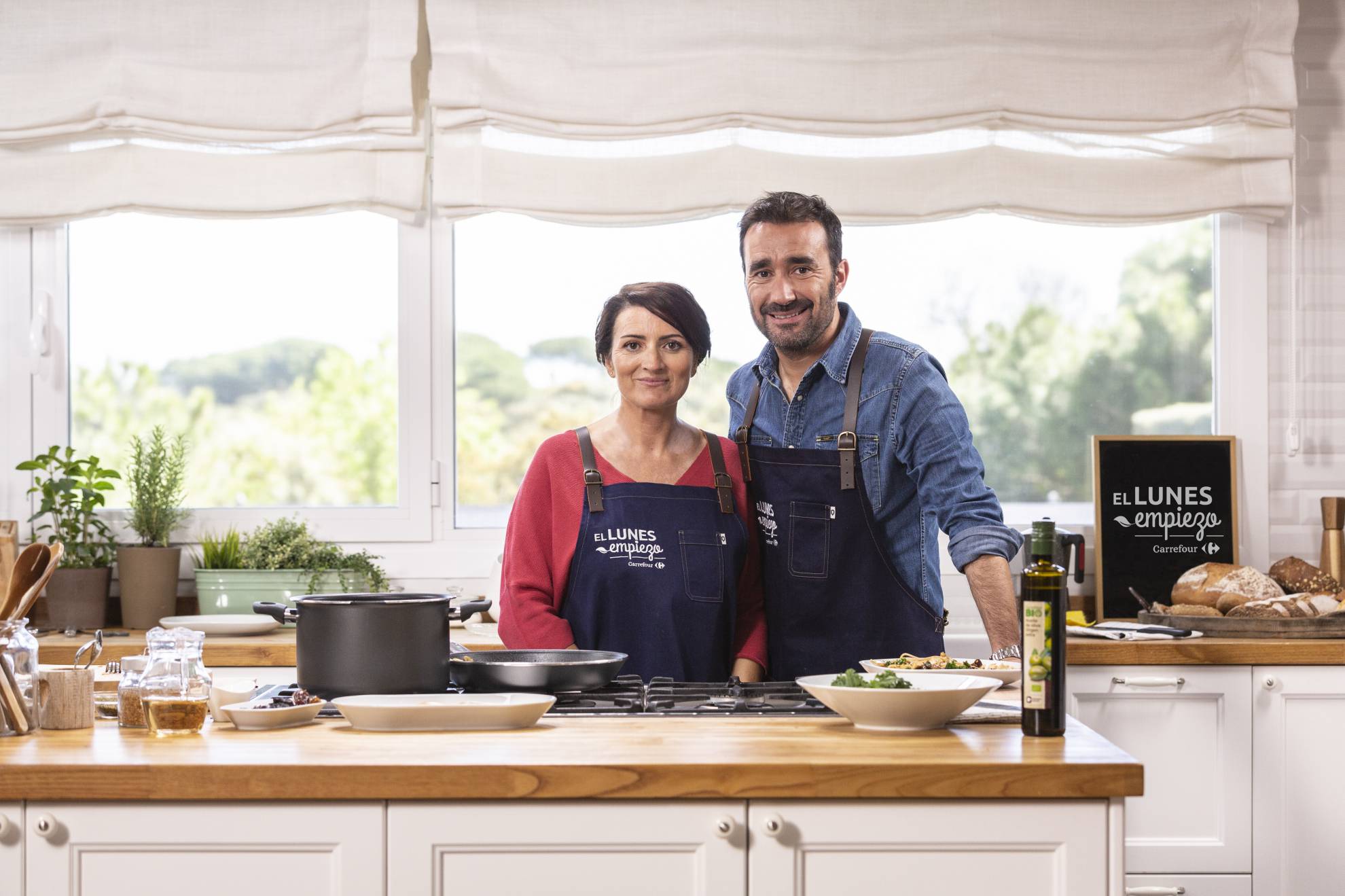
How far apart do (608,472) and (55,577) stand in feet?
6.27

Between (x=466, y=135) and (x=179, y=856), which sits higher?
(x=466, y=135)

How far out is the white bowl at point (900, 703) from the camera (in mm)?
1751

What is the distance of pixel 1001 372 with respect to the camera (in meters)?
4.10

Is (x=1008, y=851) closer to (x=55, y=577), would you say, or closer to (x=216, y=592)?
(x=216, y=592)

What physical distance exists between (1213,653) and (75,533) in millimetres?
3314

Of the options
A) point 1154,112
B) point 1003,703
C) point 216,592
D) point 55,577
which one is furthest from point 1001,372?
point 55,577

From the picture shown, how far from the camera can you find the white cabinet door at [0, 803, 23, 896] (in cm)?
159

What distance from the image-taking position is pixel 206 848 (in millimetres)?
1589

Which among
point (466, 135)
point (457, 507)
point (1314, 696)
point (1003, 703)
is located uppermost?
point (466, 135)

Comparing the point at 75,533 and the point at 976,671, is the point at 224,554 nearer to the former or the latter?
the point at 75,533

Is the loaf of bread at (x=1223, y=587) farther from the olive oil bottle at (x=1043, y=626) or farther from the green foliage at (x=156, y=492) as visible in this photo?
the green foliage at (x=156, y=492)

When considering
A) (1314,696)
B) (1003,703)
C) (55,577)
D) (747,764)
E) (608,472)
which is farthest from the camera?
(55,577)

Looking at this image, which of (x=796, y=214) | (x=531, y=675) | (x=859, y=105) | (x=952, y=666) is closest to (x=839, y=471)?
(x=796, y=214)

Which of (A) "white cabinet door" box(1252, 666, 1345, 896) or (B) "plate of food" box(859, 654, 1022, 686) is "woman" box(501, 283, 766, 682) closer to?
(B) "plate of food" box(859, 654, 1022, 686)
